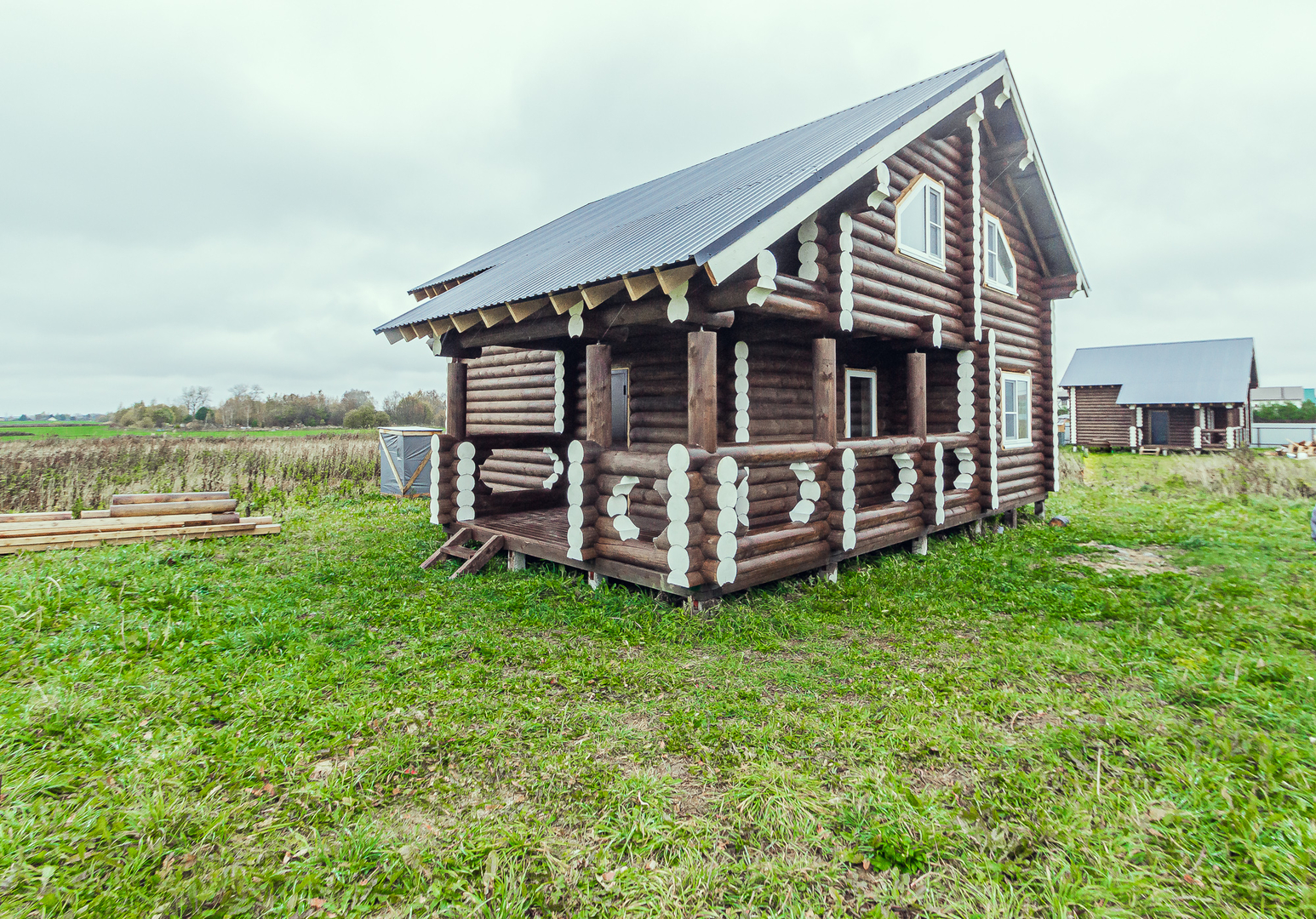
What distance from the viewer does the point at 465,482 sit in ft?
31.7

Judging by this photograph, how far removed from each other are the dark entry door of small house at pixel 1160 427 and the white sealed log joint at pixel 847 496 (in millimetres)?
38024

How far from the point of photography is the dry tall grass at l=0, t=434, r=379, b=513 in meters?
13.4

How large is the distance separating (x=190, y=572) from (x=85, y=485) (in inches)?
357

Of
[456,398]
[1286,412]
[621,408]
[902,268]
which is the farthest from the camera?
[1286,412]

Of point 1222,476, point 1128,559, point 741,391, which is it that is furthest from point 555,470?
point 1222,476

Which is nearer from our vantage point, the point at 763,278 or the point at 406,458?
the point at 763,278

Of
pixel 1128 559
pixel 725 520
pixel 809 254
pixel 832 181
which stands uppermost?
pixel 832 181

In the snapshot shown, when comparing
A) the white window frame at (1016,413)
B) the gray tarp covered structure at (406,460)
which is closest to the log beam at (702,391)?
the white window frame at (1016,413)

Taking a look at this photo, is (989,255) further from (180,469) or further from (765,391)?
(180,469)

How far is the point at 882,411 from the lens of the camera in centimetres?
1162

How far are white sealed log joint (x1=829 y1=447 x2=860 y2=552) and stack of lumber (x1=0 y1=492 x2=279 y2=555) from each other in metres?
9.58

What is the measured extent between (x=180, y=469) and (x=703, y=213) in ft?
50.8

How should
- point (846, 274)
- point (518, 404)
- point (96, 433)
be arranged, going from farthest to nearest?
point (96, 433) → point (518, 404) → point (846, 274)

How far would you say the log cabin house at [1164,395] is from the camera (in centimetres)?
3366
